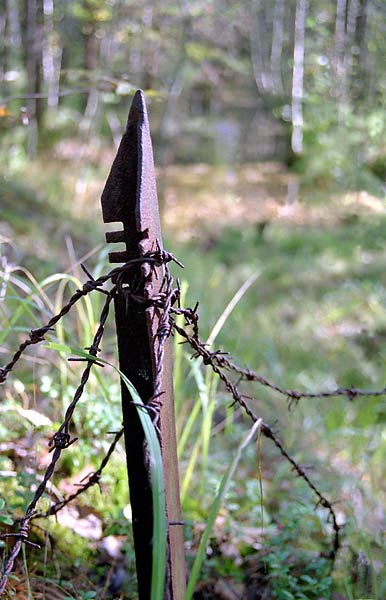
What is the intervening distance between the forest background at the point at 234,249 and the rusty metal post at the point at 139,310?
318mm

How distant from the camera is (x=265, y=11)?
10047 mm

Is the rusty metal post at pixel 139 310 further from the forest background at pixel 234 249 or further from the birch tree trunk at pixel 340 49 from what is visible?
the birch tree trunk at pixel 340 49

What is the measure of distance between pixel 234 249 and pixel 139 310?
638cm

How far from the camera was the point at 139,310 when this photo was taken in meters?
0.94

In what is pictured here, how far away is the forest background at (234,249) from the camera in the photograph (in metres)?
1.72

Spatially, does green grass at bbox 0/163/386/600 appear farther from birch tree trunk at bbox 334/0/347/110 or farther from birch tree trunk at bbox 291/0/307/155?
birch tree trunk at bbox 291/0/307/155

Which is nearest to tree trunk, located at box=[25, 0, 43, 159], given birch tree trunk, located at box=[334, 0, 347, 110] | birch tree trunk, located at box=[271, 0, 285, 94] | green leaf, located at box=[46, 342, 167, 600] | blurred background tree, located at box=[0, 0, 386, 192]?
blurred background tree, located at box=[0, 0, 386, 192]

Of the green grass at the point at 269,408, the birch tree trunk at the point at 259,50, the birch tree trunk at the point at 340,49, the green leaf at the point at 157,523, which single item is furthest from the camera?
the birch tree trunk at the point at 259,50

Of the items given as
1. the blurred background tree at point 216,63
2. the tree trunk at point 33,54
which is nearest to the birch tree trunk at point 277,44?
the blurred background tree at point 216,63

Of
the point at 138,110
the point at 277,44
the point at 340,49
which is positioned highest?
the point at 277,44

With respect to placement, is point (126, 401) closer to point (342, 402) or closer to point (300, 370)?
point (342, 402)

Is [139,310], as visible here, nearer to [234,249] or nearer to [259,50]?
[234,249]

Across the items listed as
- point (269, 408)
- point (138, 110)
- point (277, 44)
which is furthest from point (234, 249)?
point (138, 110)

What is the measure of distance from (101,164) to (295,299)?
14.2 feet
